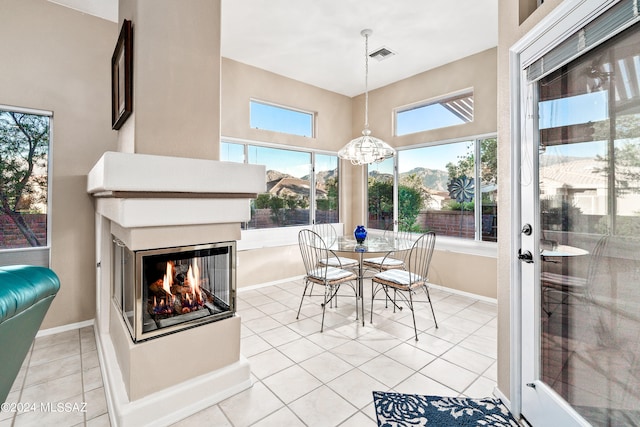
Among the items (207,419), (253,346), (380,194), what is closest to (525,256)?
(207,419)

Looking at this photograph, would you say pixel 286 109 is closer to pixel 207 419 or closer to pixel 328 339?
pixel 328 339

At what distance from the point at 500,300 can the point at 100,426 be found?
2516 mm

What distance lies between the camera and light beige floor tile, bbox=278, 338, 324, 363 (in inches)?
98.5

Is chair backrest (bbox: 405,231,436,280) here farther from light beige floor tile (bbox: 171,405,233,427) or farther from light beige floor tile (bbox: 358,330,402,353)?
light beige floor tile (bbox: 171,405,233,427)

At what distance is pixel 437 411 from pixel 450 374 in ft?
1.55

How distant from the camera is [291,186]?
16.2ft

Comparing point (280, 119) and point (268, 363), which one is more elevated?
point (280, 119)

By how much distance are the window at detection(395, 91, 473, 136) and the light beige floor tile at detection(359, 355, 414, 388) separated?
3269mm

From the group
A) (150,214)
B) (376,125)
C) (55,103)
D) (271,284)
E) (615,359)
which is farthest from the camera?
(376,125)

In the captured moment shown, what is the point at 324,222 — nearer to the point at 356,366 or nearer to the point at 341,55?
the point at 341,55

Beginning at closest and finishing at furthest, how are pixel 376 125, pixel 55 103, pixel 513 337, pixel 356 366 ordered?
pixel 513 337 < pixel 356 366 < pixel 55 103 < pixel 376 125

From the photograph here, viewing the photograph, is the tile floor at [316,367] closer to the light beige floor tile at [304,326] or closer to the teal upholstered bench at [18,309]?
the light beige floor tile at [304,326]

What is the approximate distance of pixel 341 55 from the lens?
4008 millimetres

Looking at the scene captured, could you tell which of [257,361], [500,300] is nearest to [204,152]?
[257,361]
